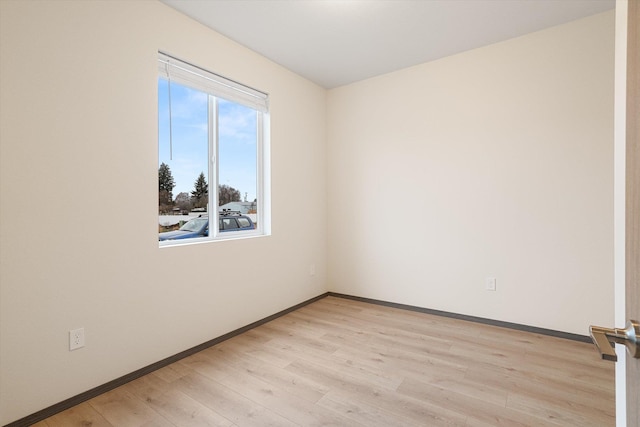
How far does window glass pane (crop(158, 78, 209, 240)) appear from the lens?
244cm

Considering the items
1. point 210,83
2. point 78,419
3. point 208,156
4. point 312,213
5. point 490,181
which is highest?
point 210,83

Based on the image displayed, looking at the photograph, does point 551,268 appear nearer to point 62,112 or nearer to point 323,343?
point 323,343

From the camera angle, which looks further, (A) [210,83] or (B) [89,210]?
(A) [210,83]

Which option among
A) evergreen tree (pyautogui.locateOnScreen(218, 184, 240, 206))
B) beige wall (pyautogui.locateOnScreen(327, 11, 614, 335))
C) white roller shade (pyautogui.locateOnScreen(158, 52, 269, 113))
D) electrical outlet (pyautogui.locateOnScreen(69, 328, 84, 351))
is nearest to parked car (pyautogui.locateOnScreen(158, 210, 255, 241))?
evergreen tree (pyautogui.locateOnScreen(218, 184, 240, 206))

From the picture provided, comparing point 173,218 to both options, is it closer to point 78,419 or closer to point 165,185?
point 165,185

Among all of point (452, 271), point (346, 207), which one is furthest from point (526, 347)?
point (346, 207)

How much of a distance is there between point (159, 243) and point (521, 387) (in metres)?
2.65

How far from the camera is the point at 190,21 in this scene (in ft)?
8.09

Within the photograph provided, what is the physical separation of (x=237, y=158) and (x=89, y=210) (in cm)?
141

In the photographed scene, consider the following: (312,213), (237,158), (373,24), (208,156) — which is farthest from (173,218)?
(373,24)

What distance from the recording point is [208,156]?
2791 millimetres

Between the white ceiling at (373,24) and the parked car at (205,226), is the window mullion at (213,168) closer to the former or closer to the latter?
the parked car at (205,226)

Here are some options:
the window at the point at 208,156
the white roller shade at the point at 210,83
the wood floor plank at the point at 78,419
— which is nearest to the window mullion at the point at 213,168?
the window at the point at 208,156

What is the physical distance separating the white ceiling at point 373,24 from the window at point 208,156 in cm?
→ 46
